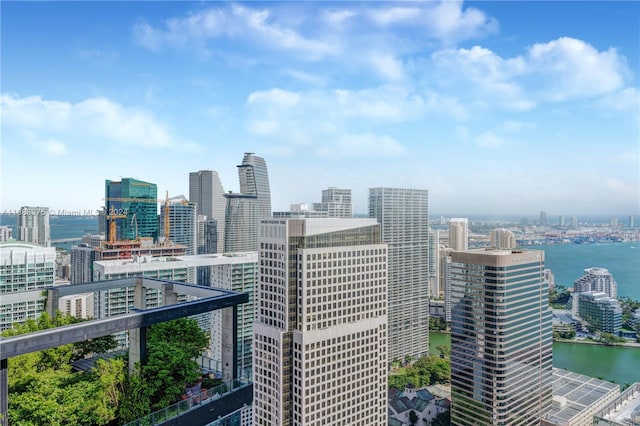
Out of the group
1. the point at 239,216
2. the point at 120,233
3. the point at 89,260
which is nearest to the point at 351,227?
the point at 89,260

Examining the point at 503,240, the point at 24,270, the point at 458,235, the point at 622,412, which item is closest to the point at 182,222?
the point at 24,270

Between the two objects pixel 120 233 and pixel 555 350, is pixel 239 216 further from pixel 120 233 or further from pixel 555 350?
pixel 555 350

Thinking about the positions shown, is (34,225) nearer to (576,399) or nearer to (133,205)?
(133,205)

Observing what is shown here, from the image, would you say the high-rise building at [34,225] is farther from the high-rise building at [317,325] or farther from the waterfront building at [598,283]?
the waterfront building at [598,283]

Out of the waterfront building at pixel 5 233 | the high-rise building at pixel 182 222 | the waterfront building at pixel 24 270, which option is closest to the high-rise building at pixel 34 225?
the waterfront building at pixel 5 233

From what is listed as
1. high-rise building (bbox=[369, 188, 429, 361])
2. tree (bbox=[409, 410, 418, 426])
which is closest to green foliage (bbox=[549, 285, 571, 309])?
high-rise building (bbox=[369, 188, 429, 361])
